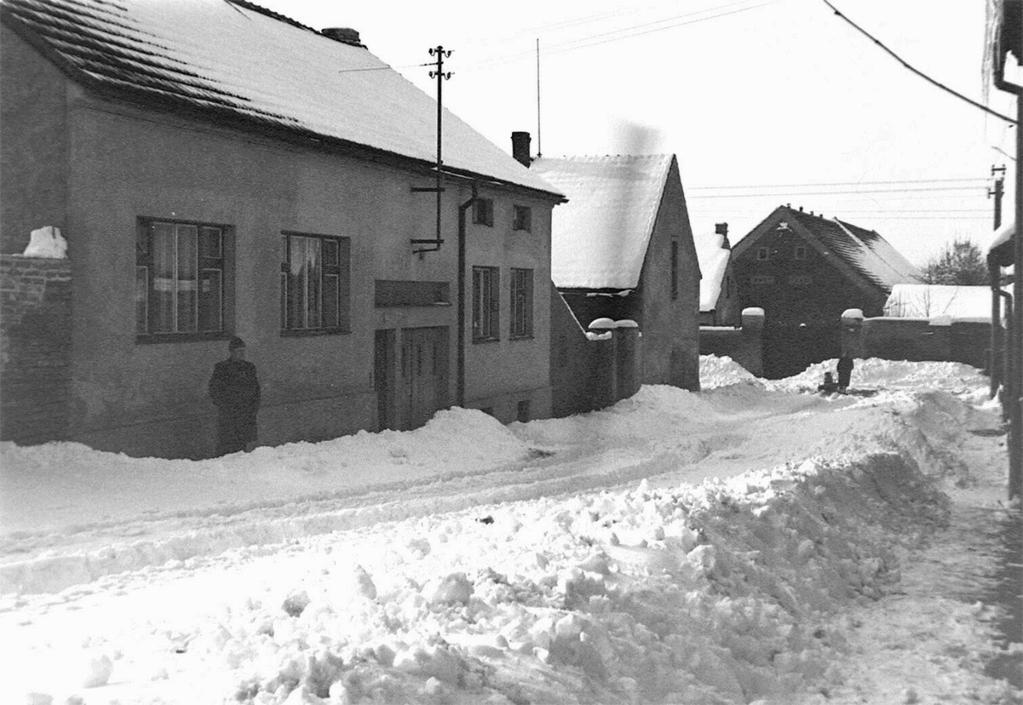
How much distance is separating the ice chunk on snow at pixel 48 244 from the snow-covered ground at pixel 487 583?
7.08ft

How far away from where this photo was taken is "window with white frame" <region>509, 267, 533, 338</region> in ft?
77.4

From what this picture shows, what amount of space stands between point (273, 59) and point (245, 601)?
14145mm

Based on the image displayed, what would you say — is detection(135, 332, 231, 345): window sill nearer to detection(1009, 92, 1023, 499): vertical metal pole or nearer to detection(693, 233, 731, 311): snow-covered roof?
detection(1009, 92, 1023, 499): vertical metal pole

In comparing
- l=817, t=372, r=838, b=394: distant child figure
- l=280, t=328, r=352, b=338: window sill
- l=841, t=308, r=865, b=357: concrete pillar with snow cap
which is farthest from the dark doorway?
l=841, t=308, r=865, b=357: concrete pillar with snow cap

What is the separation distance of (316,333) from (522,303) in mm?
8308

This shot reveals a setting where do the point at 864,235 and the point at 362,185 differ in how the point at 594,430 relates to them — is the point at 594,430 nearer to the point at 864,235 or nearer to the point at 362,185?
the point at 362,185

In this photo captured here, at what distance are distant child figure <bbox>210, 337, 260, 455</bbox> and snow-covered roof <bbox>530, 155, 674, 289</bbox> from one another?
62.0 ft

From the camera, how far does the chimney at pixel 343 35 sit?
80.7 ft

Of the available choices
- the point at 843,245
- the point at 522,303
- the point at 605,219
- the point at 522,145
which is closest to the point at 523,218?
the point at 522,303

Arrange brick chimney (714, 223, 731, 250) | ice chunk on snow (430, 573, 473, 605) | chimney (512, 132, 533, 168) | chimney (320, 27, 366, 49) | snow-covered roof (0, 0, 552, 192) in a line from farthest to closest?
1. brick chimney (714, 223, 731, 250)
2. chimney (512, 132, 533, 168)
3. chimney (320, 27, 366, 49)
4. snow-covered roof (0, 0, 552, 192)
5. ice chunk on snow (430, 573, 473, 605)

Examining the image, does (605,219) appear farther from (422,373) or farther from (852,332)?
(422,373)

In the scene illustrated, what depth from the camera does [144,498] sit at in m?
11.4

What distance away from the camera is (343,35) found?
979 inches

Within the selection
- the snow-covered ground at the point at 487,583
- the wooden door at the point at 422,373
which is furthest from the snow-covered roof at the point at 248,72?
the snow-covered ground at the point at 487,583
